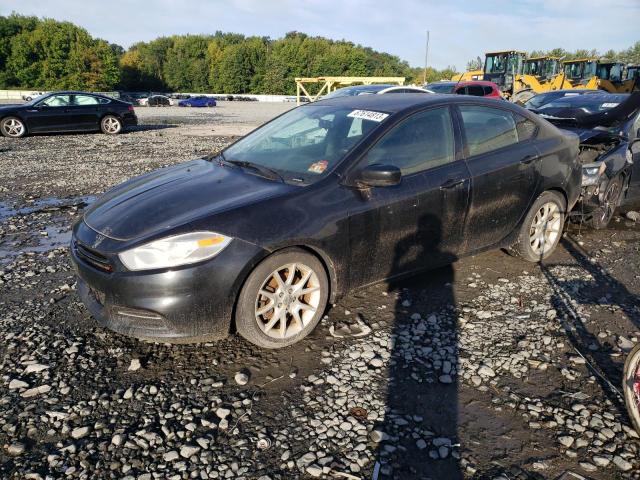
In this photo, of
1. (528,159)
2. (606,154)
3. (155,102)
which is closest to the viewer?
(528,159)

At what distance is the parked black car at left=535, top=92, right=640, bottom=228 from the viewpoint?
18.9 ft

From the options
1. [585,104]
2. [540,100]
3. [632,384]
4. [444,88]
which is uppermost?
[444,88]

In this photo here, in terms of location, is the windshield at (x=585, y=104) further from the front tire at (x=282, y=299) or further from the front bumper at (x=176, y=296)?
the front bumper at (x=176, y=296)

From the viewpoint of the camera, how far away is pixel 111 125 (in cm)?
1641

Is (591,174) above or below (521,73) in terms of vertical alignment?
below

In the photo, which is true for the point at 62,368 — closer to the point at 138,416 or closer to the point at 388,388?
the point at 138,416

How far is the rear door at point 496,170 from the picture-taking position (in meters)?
4.10

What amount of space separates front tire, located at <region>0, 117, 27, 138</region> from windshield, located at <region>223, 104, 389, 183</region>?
13.7 metres

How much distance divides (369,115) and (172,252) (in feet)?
6.40

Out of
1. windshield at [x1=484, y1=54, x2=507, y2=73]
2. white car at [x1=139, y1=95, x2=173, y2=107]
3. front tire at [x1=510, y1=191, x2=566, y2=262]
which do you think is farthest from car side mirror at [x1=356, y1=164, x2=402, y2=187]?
white car at [x1=139, y1=95, x2=173, y2=107]

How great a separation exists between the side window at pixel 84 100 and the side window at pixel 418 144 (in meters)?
15.1

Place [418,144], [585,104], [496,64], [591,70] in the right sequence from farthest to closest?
1. [591,70]
2. [496,64]
3. [585,104]
4. [418,144]

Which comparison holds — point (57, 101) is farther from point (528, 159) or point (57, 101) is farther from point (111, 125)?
point (528, 159)

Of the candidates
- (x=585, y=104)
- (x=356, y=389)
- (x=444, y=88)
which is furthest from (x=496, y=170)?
(x=444, y=88)
